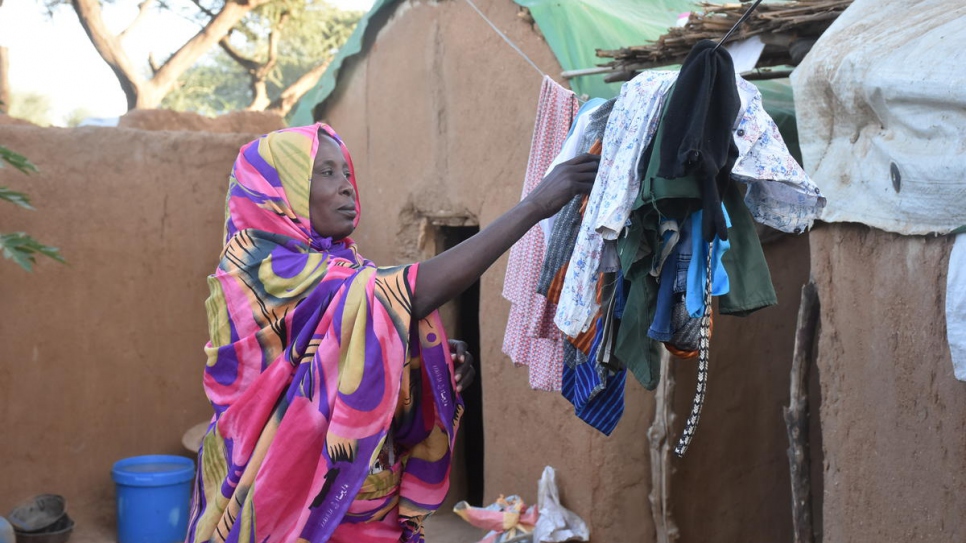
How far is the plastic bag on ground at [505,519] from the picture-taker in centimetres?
546

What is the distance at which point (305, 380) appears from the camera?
269 cm

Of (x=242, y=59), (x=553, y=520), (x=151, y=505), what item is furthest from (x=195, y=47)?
(x=553, y=520)

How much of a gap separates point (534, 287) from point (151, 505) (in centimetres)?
390

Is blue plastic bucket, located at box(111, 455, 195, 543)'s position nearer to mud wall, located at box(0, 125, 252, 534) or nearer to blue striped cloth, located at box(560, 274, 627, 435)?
mud wall, located at box(0, 125, 252, 534)

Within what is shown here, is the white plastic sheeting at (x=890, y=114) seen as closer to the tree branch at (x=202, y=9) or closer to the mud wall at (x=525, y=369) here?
the mud wall at (x=525, y=369)

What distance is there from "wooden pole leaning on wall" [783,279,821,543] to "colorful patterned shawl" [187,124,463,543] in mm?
1973

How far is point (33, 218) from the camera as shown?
6.52 meters

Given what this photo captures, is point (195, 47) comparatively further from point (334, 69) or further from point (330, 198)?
point (330, 198)

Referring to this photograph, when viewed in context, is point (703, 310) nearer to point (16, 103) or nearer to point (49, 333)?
point (49, 333)

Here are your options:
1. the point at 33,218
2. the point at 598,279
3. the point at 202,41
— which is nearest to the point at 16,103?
the point at 202,41

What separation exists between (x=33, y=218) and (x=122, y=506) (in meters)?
1.91

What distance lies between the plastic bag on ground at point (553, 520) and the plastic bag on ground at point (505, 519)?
0.10m

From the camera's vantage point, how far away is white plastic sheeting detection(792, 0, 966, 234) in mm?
3188

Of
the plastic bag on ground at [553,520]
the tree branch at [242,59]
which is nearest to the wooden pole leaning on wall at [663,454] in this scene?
the plastic bag on ground at [553,520]
